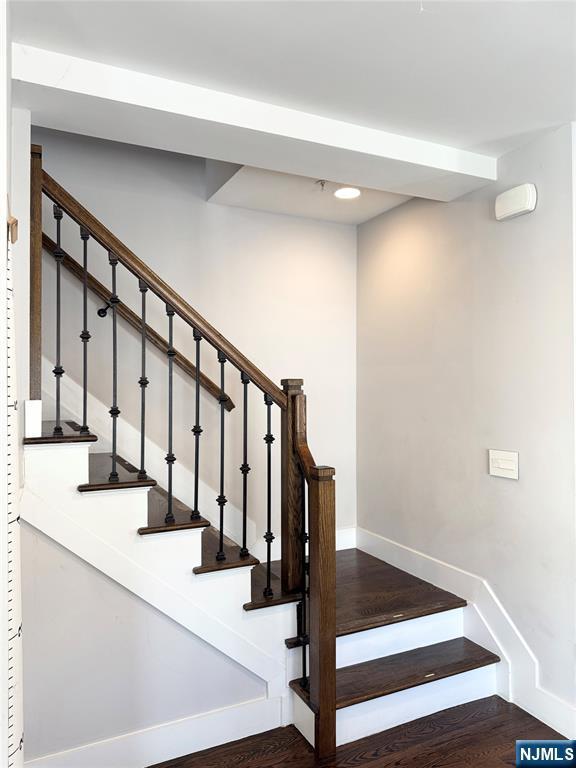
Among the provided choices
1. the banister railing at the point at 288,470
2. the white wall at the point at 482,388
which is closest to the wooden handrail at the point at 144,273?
the banister railing at the point at 288,470

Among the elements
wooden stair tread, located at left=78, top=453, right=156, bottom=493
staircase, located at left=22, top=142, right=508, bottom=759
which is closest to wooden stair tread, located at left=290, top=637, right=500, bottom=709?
staircase, located at left=22, top=142, right=508, bottom=759

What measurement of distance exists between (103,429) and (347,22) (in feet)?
7.11

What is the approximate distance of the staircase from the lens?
197 cm

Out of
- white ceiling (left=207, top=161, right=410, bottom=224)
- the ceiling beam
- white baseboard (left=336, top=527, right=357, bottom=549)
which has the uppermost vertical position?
white ceiling (left=207, top=161, right=410, bottom=224)

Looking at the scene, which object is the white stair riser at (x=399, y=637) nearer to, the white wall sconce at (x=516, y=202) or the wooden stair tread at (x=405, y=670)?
the wooden stair tread at (x=405, y=670)

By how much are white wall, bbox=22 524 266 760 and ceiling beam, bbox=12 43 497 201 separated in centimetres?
153

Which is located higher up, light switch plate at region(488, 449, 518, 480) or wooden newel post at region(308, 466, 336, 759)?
light switch plate at region(488, 449, 518, 480)

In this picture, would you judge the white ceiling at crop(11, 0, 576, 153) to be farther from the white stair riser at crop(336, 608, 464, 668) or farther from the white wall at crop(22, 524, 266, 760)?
the white stair riser at crop(336, 608, 464, 668)

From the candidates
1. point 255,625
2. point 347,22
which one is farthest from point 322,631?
point 347,22

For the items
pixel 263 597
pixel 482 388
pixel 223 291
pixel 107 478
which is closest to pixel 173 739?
pixel 263 597

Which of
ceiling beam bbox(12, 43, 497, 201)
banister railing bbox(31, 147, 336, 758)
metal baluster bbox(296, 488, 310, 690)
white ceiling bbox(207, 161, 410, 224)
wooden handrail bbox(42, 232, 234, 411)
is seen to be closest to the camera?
ceiling beam bbox(12, 43, 497, 201)

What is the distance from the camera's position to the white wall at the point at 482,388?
2250 mm

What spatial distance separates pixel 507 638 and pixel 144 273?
7.68ft

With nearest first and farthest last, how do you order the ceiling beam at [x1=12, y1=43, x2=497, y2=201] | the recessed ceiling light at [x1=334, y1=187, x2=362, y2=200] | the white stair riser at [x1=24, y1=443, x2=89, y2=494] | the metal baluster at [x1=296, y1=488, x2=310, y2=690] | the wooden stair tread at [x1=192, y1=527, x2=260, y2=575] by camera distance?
1. the ceiling beam at [x1=12, y1=43, x2=497, y2=201]
2. the white stair riser at [x1=24, y1=443, x2=89, y2=494]
3. the wooden stair tread at [x1=192, y1=527, x2=260, y2=575]
4. the metal baluster at [x1=296, y1=488, x2=310, y2=690]
5. the recessed ceiling light at [x1=334, y1=187, x2=362, y2=200]
